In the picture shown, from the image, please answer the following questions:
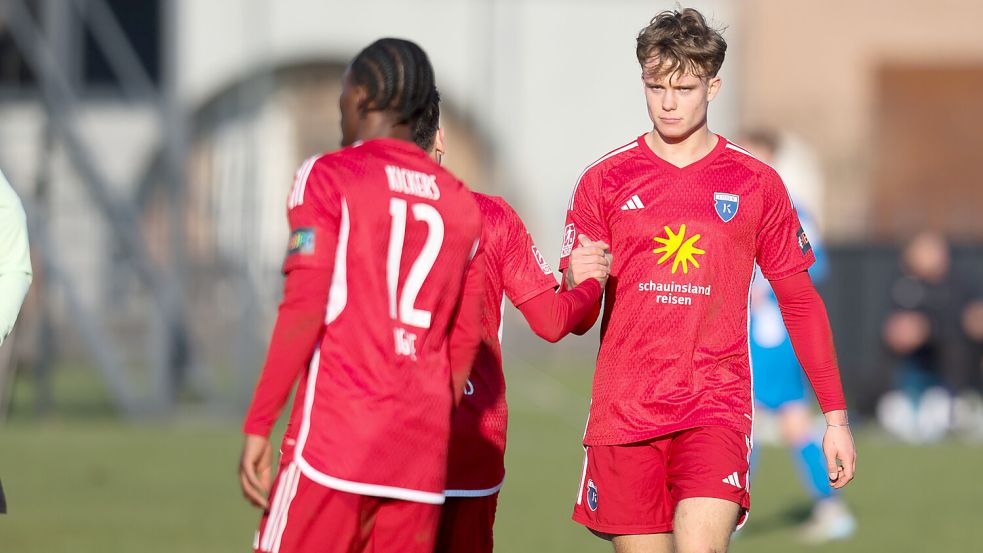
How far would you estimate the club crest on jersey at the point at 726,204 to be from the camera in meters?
5.23

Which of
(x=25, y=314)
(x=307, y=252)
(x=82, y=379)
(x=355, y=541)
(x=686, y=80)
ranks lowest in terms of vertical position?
(x=82, y=379)

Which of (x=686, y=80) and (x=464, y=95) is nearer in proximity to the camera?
(x=686, y=80)

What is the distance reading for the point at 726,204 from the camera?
5.23m

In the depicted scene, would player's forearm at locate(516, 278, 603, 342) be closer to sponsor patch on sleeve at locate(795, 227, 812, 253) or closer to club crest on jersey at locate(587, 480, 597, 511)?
club crest on jersey at locate(587, 480, 597, 511)

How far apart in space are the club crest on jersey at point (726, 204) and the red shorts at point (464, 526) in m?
1.22

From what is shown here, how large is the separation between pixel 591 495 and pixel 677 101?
1.36m

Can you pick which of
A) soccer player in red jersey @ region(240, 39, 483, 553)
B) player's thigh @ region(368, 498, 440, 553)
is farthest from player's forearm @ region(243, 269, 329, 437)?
player's thigh @ region(368, 498, 440, 553)

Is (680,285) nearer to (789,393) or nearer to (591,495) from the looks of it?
(591,495)

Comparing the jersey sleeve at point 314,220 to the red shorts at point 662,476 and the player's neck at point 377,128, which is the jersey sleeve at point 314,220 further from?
the red shorts at point 662,476

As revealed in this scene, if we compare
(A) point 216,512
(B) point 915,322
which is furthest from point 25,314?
(B) point 915,322

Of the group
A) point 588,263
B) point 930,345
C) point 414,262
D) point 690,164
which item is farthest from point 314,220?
point 930,345

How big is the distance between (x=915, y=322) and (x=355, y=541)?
1383 cm

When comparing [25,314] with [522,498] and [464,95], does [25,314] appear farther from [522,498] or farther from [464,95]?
[464,95]

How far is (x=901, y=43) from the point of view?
33.2 m
